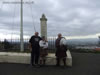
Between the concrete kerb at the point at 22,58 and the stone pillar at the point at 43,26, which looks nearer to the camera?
the concrete kerb at the point at 22,58

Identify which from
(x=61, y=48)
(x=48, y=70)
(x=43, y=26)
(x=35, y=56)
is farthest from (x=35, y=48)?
(x=43, y=26)

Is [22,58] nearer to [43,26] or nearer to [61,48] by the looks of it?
[61,48]

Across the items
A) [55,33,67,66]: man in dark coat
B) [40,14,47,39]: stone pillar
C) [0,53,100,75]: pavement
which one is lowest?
[0,53,100,75]: pavement

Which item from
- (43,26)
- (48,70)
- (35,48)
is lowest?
(48,70)

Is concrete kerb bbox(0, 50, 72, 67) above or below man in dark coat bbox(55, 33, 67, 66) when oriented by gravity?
below

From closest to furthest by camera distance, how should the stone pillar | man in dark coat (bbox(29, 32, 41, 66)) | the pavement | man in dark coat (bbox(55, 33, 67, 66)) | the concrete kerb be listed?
the pavement
man in dark coat (bbox(55, 33, 67, 66))
man in dark coat (bbox(29, 32, 41, 66))
the concrete kerb
the stone pillar

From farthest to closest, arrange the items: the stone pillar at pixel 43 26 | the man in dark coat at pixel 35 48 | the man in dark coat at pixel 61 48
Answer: the stone pillar at pixel 43 26 → the man in dark coat at pixel 35 48 → the man in dark coat at pixel 61 48

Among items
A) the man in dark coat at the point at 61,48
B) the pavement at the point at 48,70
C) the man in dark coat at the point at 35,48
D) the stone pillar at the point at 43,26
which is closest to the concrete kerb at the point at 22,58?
the pavement at the point at 48,70

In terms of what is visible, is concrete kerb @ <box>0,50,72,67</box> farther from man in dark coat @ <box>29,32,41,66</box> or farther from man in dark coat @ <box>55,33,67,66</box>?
man in dark coat @ <box>29,32,41,66</box>

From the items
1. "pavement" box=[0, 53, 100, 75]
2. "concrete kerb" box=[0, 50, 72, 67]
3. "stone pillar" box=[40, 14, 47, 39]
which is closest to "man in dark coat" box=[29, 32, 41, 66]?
"pavement" box=[0, 53, 100, 75]

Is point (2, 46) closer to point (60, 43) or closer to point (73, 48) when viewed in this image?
point (73, 48)

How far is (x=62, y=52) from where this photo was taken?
8.75m

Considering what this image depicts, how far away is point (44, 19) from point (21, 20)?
596cm

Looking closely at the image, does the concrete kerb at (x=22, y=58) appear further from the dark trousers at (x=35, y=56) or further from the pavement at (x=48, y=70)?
the dark trousers at (x=35, y=56)
